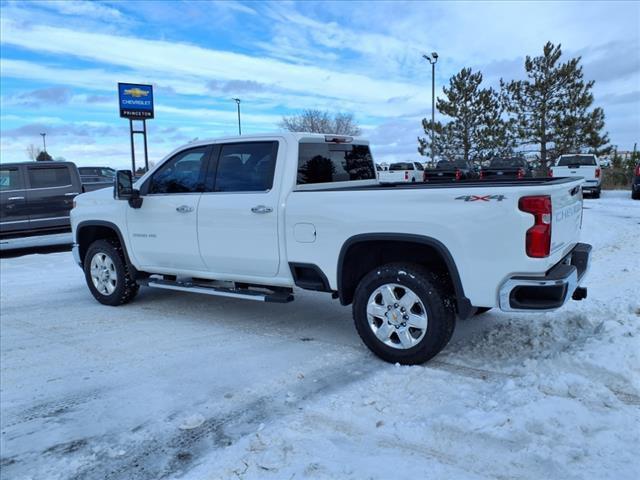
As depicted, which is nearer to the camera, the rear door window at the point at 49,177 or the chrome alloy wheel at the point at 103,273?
the chrome alloy wheel at the point at 103,273

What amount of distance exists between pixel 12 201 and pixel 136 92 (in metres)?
19.7

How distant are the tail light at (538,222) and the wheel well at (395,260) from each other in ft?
1.93

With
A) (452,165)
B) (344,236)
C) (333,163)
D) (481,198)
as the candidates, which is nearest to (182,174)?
(333,163)

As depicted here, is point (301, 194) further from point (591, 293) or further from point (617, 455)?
point (591, 293)

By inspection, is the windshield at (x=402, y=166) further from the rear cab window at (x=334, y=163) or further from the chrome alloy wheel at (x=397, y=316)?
the chrome alloy wheel at (x=397, y=316)

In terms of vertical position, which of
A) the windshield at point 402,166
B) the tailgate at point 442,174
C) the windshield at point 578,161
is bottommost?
the tailgate at point 442,174

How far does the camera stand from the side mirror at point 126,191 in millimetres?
5957

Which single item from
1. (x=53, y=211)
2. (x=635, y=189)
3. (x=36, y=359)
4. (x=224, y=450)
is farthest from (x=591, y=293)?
(x=635, y=189)

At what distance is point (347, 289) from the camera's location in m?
4.66

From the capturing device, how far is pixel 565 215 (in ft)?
13.4

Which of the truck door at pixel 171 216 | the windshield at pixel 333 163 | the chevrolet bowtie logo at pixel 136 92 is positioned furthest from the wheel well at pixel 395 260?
the chevrolet bowtie logo at pixel 136 92

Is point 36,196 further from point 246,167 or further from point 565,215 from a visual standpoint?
point 565,215

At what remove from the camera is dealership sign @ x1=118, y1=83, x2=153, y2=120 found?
1135 inches

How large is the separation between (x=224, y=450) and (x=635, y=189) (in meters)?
20.7
